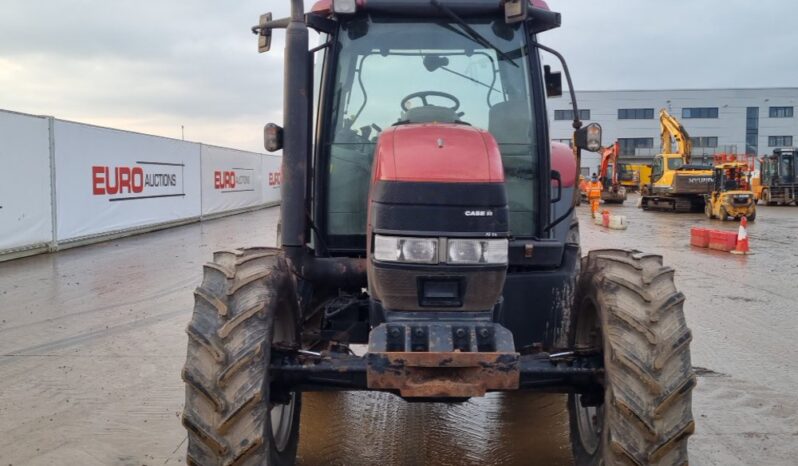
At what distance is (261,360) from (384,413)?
2203 mm

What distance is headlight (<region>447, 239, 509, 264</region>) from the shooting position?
3338 millimetres

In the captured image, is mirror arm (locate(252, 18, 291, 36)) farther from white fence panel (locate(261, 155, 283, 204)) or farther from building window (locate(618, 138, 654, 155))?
building window (locate(618, 138, 654, 155))

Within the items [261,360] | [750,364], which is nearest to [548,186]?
[261,360]

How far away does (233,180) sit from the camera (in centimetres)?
2769

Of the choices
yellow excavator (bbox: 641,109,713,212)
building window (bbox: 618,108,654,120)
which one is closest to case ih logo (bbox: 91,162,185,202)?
yellow excavator (bbox: 641,109,713,212)

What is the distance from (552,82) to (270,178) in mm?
31685

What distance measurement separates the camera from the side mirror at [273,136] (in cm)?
412

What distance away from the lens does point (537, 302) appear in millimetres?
4176

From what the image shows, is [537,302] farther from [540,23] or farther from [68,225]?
[68,225]

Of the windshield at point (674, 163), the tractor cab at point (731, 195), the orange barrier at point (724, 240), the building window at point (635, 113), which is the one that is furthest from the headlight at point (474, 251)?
the building window at point (635, 113)

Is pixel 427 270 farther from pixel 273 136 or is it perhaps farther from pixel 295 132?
pixel 273 136

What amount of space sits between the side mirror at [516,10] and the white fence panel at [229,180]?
20783 mm

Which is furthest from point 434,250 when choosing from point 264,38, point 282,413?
point 264,38

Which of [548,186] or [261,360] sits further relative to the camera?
[548,186]
